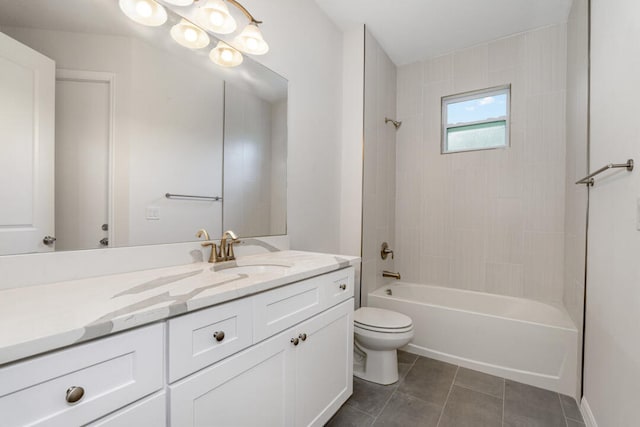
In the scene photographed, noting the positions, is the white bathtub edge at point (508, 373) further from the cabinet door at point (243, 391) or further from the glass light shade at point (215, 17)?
the glass light shade at point (215, 17)

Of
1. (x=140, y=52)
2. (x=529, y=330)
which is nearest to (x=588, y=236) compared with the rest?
(x=529, y=330)

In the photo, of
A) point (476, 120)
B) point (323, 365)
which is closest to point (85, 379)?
point (323, 365)

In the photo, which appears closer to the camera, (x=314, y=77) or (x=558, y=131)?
(x=314, y=77)

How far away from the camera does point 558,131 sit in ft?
7.78

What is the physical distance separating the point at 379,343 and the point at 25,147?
74.7 inches

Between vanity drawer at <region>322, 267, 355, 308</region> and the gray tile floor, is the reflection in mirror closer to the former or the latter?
vanity drawer at <region>322, 267, 355, 308</region>

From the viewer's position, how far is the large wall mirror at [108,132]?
0.91 m

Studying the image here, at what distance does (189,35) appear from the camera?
136cm

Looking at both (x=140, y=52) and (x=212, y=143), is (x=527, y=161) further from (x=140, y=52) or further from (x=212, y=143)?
(x=140, y=52)

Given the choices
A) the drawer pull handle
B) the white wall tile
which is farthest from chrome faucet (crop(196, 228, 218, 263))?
the white wall tile

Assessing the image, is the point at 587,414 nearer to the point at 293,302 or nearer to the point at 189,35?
the point at 293,302

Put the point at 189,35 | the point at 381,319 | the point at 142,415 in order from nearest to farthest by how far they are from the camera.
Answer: the point at 142,415
the point at 189,35
the point at 381,319

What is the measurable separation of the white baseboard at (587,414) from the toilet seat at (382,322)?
0.93m

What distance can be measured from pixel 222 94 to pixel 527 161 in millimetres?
2468
